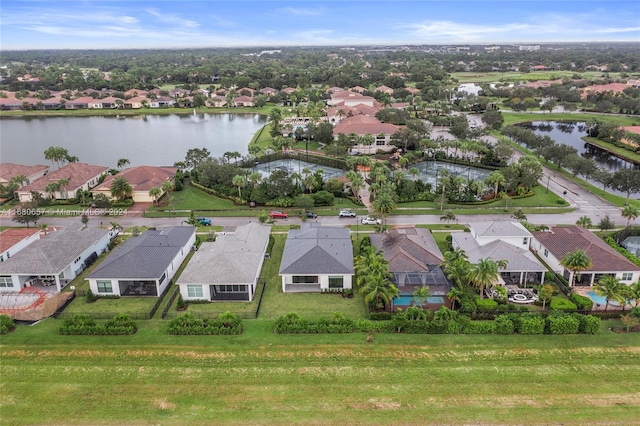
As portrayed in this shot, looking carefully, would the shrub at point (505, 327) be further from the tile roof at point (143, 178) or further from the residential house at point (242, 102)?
the residential house at point (242, 102)

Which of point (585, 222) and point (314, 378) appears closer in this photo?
point (314, 378)

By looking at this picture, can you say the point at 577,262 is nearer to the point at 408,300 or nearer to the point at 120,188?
the point at 408,300

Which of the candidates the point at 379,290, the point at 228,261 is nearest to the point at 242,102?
the point at 228,261

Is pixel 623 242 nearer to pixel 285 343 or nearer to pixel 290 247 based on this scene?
pixel 290 247

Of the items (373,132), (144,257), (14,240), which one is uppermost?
(373,132)

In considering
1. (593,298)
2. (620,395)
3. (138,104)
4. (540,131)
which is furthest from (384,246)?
(138,104)

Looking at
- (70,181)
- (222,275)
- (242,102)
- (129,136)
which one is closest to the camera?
(222,275)

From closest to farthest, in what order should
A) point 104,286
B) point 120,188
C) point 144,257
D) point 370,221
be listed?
point 104,286, point 144,257, point 370,221, point 120,188
